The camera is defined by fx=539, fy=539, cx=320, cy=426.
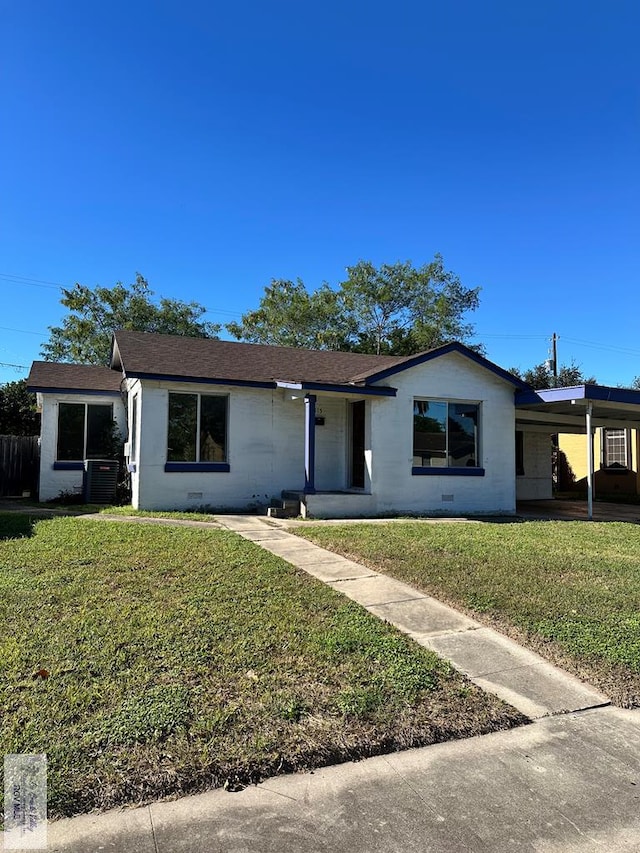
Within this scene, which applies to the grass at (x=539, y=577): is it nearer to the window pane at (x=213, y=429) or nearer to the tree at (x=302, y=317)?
the window pane at (x=213, y=429)

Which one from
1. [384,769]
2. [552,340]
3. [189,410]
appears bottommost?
[384,769]

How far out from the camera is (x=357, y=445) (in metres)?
13.9

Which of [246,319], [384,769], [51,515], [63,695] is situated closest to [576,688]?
[384,769]

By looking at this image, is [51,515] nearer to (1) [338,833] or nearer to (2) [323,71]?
(1) [338,833]

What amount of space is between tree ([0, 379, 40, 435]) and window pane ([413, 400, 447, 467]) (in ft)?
57.7

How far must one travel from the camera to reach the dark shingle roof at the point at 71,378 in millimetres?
14094

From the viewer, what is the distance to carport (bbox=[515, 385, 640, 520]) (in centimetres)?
1268

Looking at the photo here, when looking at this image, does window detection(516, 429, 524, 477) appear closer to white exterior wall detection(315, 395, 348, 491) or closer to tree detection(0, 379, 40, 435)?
white exterior wall detection(315, 395, 348, 491)

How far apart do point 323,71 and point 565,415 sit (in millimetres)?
11553

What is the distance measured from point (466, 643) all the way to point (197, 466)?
883 cm

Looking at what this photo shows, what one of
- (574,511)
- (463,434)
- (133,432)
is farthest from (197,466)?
(574,511)

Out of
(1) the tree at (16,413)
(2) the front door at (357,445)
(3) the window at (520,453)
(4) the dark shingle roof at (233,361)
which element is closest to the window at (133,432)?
(4) the dark shingle roof at (233,361)

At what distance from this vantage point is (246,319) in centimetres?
3519

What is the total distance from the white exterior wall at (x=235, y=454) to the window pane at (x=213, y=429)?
0.56 ft
